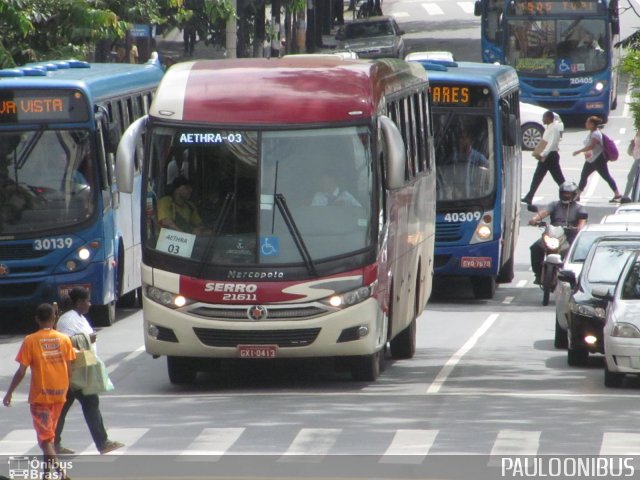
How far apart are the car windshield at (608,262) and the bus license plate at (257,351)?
4.75 m

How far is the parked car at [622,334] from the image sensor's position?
16375 millimetres

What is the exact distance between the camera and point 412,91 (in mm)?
19344

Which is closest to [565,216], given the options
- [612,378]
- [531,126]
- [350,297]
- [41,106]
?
[41,106]

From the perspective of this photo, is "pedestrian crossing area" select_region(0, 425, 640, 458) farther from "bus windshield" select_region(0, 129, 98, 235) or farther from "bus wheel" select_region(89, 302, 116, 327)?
"bus wheel" select_region(89, 302, 116, 327)

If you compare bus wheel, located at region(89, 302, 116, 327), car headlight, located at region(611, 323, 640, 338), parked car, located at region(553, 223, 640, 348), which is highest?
car headlight, located at region(611, 323, 640, 338)

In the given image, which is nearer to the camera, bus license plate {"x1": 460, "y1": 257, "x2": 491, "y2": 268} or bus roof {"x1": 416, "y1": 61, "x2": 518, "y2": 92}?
bus roof {"x1": 416, "y1": 61, "x2": 518, "y2": 92}

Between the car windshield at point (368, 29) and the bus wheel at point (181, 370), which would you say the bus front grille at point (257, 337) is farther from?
the car windshield at point (368, 29)

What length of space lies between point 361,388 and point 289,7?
1334 inches

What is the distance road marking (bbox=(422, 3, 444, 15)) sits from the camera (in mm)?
79769

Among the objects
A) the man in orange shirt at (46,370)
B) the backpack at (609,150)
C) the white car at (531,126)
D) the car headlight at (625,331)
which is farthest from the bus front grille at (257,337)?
the white car at (531,126)

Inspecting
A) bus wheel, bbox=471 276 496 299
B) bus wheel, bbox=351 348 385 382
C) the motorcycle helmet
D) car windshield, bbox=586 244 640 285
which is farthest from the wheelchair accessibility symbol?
bus wheel, bbox=471 276 496 299

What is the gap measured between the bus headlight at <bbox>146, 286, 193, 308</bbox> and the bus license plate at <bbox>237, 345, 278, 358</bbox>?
0.65m

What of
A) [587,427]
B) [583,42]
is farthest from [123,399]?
[583,42]

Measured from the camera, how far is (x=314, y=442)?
44.1 feet
